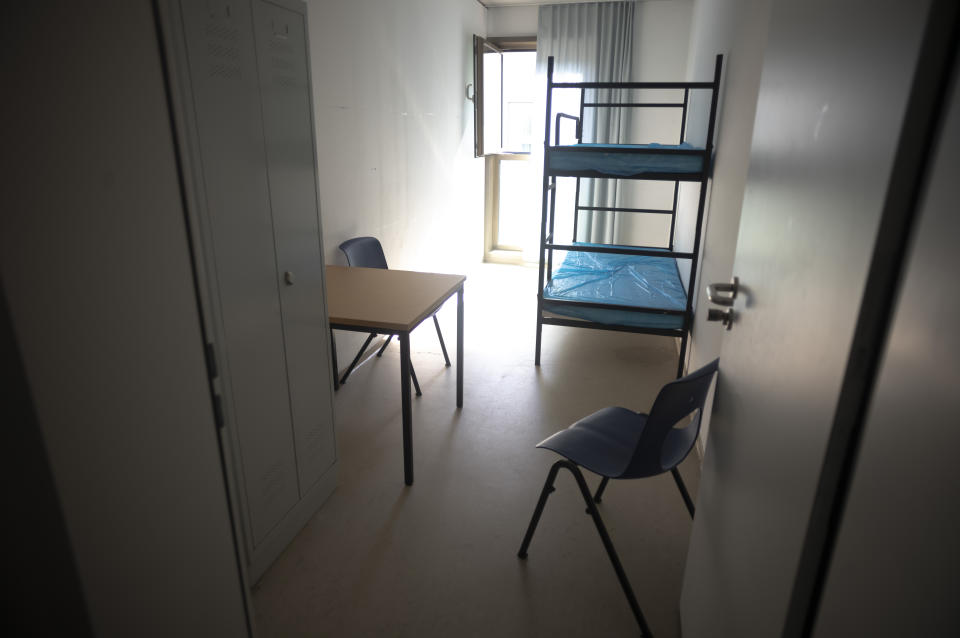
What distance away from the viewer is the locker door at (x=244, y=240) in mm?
1327

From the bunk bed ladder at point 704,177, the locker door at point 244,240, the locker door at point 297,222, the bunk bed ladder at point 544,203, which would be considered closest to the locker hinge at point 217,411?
the locker door at point 244,240

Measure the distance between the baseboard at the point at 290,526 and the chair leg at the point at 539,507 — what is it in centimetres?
77

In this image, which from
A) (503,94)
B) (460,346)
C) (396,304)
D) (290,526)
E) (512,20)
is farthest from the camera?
(503,94)

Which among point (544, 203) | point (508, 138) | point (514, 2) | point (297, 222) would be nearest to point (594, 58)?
point (514, 2)

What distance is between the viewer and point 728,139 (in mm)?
2541

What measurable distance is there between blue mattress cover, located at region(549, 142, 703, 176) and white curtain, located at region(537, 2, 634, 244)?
86.8 inches

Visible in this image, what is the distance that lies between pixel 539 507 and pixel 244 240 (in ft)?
3.87

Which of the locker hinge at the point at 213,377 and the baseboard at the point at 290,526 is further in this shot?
the baseboard at the point at 290,526

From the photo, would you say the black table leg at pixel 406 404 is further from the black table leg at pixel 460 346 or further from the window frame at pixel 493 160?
the window frame at pixel 493 160

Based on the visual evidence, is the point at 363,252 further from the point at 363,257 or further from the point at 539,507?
the point at 539,507

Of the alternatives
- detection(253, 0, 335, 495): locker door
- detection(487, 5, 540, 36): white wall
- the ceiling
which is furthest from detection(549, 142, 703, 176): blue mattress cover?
detection(487, 5, 540, 36): white wall

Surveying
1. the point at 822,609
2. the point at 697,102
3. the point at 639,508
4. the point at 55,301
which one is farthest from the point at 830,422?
the point at 697,102

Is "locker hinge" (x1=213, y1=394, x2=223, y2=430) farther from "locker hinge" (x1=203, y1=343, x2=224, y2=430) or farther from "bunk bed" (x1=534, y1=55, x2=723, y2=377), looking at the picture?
"bunk bed" (x1=534, y1=55, x2=723, y2=377)

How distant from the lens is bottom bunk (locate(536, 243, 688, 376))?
302 cm
